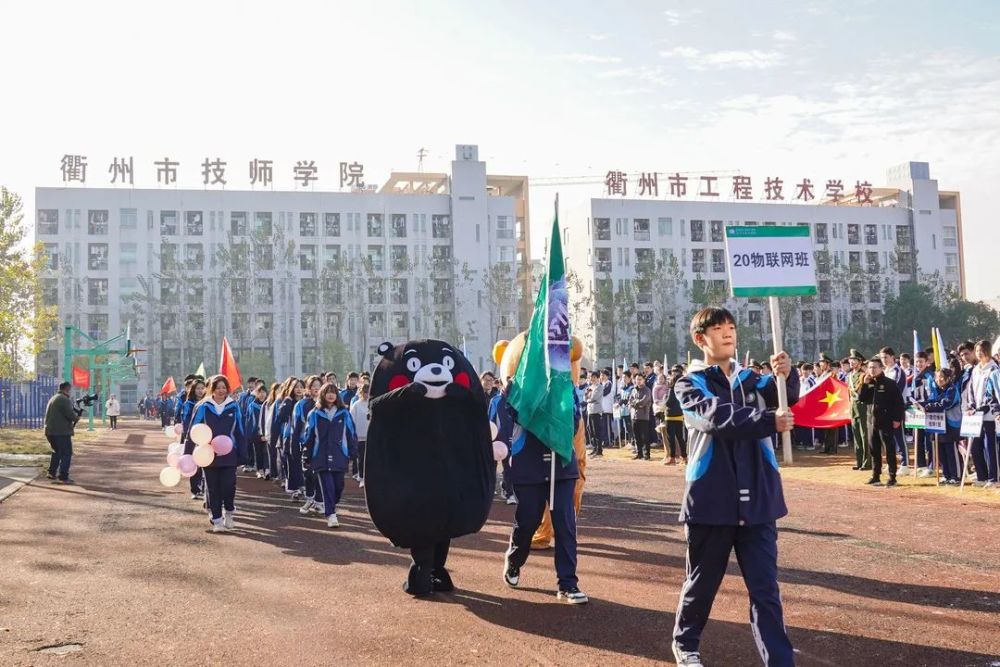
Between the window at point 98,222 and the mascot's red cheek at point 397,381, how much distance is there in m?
71.2

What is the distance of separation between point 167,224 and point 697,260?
44.8 meters

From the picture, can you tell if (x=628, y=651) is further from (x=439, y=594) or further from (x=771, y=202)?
(x=771, y=202)

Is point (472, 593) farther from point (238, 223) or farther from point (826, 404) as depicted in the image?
point (238, 223)

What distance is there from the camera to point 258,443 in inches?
750

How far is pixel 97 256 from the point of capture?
71250 mm

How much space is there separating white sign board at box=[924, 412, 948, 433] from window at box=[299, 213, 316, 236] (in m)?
64.3

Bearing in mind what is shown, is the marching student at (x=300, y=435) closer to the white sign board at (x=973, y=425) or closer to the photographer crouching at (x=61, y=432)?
the photographer crouching at (x=61, y=432)

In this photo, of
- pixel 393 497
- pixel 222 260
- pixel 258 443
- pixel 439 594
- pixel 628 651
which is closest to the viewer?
pixel 628 651

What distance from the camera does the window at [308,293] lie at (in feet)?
235

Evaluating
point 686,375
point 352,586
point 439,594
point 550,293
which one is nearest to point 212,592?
point 352,586

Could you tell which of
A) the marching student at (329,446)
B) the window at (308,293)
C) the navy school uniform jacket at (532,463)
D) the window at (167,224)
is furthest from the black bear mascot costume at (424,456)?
the window at (167,224)

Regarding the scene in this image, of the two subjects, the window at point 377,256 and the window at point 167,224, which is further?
the window at point 377,256

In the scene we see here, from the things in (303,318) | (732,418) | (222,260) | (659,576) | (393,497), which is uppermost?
(222,260)

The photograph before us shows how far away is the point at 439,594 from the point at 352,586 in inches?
35.1
